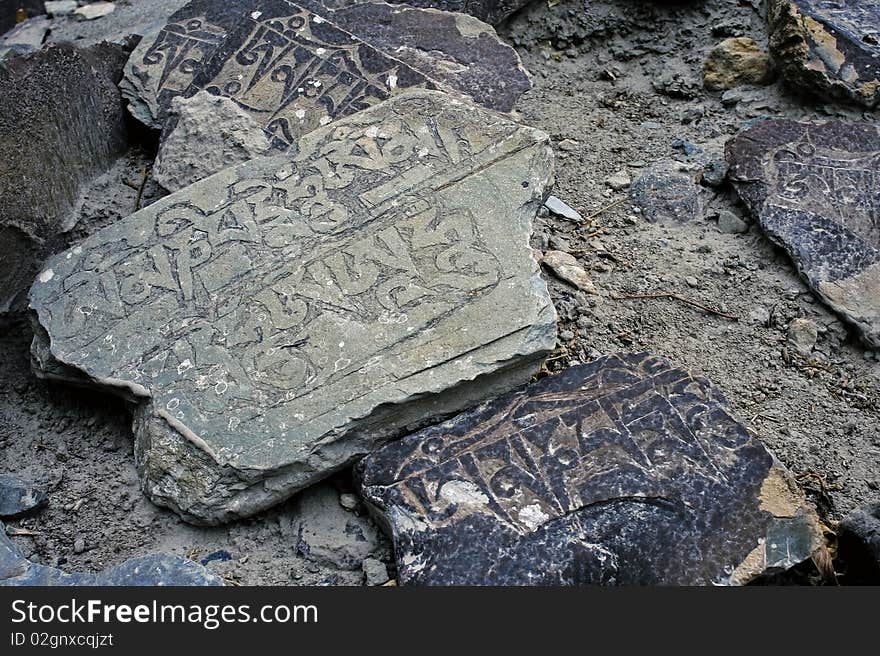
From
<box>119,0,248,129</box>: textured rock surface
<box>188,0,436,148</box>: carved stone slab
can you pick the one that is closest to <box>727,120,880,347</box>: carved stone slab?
<box>188,0,436,148</box>: carved stone slab

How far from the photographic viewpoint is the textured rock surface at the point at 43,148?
2.77 metres

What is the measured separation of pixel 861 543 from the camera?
2232mm

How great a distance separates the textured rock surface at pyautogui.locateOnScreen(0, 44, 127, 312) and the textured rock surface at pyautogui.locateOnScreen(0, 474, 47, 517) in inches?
20.6

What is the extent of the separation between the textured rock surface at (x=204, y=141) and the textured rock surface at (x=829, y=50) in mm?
1768

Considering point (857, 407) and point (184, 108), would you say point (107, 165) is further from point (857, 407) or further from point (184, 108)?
point (857, 407)

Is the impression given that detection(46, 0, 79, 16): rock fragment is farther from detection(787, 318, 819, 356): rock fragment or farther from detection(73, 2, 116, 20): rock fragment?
detection(787, 318, 819, 356): rock fragment

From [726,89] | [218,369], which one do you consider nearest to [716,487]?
[218,369]

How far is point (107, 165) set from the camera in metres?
3.28

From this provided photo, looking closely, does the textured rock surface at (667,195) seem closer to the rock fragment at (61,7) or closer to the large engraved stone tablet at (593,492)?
the large engraved stone tablet at (593,492)

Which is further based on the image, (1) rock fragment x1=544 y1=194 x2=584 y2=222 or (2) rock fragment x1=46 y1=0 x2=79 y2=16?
(2) rock fragment x1=46 y1=0 x2=79 y2=16

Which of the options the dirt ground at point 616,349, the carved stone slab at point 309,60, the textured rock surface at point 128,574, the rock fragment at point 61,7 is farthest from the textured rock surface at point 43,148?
the rock fragment at point 61,7

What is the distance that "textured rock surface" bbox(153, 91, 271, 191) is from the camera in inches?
119

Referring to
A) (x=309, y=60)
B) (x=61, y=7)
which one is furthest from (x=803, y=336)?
(x=61, y=7)

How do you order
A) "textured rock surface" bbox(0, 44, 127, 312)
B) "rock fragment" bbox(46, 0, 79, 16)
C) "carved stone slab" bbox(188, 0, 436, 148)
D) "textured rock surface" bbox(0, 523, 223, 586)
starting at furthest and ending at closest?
1. "rock fragment" bbox(46, 0, 79, 16)
2. "carved stone slab" bbox(188, 0, 436, 148)
3. "textured rock surface" bbox(0, 44, 127, 312)
4. "textured rock surface" bbox(0, 523, 223, 586)
